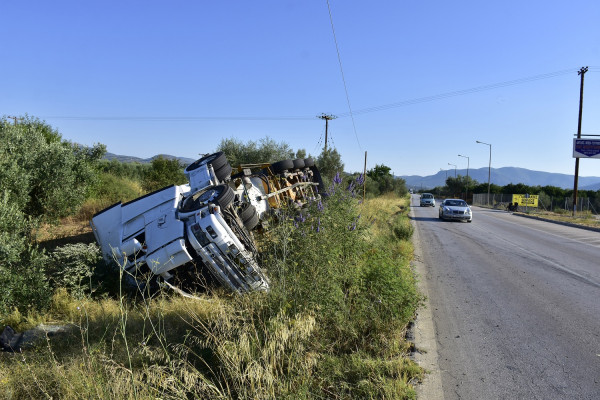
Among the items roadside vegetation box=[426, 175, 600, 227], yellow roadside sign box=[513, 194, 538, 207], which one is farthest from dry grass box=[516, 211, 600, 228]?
yellow roadside sign box=[513, 194, 538, 207]

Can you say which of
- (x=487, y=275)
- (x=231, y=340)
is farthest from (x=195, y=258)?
(x=487, y=275)

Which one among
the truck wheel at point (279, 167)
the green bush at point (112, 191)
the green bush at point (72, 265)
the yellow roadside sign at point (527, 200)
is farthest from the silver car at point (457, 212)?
the yellow roadside sign at point (527, 200)

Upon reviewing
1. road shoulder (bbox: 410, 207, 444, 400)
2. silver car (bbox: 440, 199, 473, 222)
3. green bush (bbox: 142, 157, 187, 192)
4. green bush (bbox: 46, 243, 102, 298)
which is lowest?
road shoulder (bbox: 410, 207, 444, 400)

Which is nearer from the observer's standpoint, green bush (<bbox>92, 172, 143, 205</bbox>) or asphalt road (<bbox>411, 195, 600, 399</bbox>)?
asphalt road (<bbox>411, 195, 600, 399</bbox>)

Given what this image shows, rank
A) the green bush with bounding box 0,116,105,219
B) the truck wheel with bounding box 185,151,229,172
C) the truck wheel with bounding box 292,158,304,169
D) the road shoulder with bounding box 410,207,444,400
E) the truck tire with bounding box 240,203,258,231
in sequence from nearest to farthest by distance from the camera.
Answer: the road shoulder with bounding box 410,207,444,400, the truck tire with bounding box 240,203,258,231, the truck wheel with bounding box 185,151,229,172, the green bush with bounding box 0,116,105,219, the truck wheel with bounding box 292,158,304,169

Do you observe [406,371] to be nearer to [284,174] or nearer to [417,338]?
[417,338]

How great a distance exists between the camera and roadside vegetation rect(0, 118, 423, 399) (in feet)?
11.4

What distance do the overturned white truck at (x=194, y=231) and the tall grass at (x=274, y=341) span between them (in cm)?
52

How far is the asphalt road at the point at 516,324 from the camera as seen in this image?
402 centimetres

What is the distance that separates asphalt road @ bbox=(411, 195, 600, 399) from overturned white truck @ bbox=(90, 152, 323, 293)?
2.57m

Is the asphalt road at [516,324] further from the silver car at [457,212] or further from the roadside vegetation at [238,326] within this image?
the silver car at [457,212]

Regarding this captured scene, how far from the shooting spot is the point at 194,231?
627cm

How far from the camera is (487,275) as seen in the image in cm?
906

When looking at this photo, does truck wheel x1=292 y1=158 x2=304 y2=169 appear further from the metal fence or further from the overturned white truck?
the metal fence
